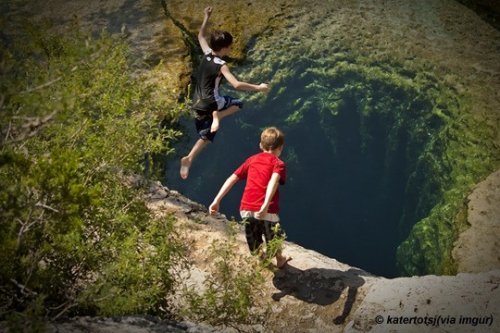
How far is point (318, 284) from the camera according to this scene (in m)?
3.97

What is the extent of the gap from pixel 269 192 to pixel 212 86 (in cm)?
135

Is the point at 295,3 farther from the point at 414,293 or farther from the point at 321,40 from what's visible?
the point at 414,293

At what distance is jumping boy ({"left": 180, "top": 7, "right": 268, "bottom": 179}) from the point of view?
4.07 m

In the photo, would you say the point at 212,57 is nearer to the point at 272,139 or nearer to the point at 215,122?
the point at 215,122

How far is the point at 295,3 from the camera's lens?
24.4 feet

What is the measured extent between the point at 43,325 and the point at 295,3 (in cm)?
666

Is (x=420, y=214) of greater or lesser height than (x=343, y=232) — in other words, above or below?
above

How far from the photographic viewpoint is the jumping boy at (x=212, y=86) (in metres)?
4.07

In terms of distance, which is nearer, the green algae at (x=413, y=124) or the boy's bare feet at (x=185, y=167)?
the boy's bare feet at (x=185, y=167)

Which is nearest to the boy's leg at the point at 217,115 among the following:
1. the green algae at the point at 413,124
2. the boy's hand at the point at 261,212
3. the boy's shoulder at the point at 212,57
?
the boy's shoulder at the point at 212,57

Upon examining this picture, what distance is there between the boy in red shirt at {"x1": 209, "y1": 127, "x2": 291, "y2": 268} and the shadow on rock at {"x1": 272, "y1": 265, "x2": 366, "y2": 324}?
48cm

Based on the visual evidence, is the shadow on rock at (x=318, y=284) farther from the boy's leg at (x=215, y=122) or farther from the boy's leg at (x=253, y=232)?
the boy's leg at (x=215, y=122)

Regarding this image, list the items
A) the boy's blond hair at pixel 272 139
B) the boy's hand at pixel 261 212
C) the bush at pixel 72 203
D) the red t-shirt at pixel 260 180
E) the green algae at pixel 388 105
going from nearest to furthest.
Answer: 1. the bush at pixel 72 203
2. the boy's hand at pixel 261 212
3. the red t-shirt at pixel 260 180
4. the boy's blond hair at pixel 272 139
5. the green algae at pixel 388 105

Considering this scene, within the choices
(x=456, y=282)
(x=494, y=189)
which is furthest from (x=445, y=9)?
(x=456, y=282)
